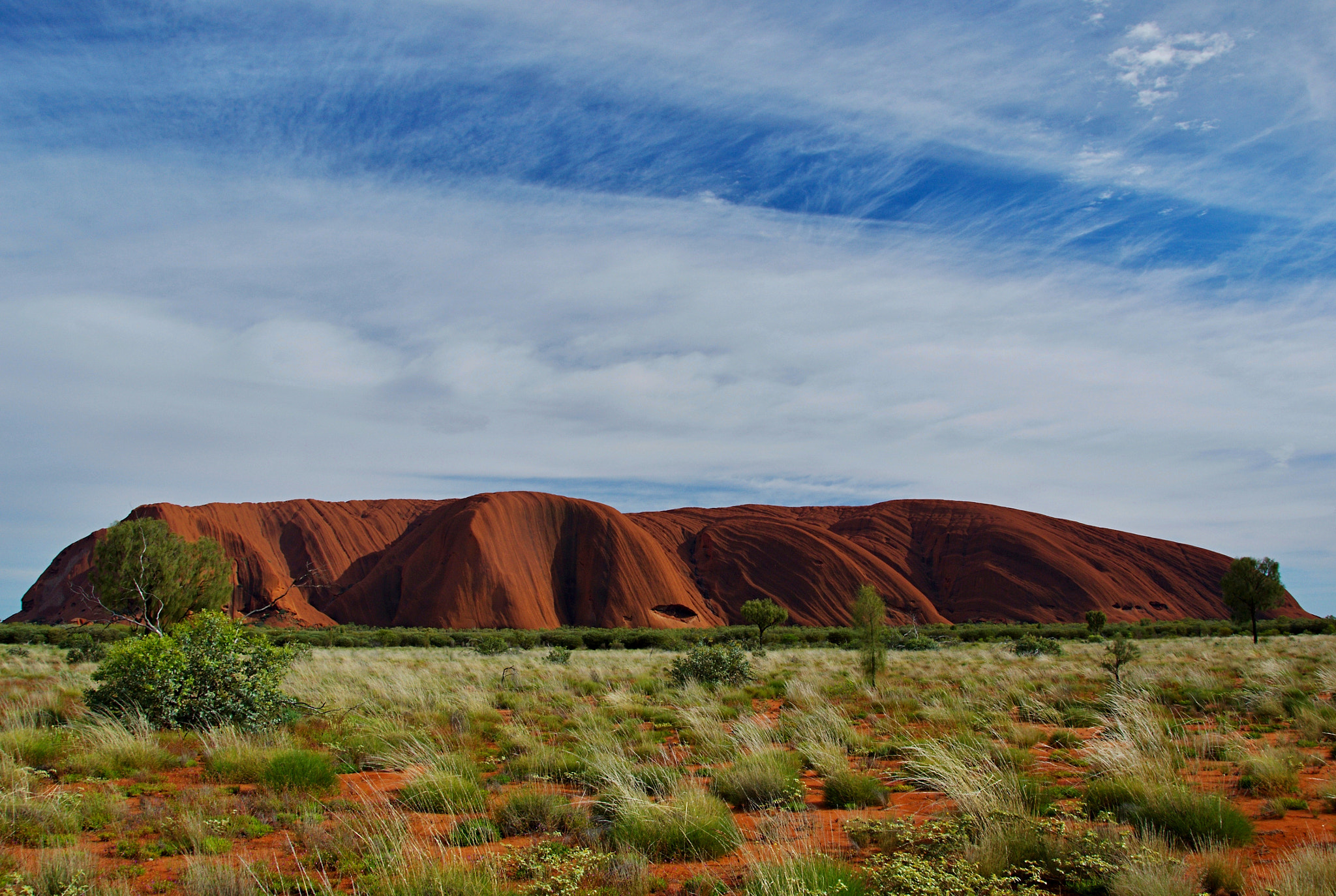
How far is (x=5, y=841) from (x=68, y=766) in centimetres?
246

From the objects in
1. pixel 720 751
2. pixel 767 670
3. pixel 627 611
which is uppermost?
pixel 720 751

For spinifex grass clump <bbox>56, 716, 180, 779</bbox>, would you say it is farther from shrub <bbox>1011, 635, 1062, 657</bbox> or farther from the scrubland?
shrub <bbox>1011, 635, 1062, 657</bbox>

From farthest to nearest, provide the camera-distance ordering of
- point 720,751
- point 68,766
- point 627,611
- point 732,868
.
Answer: point 627,611 < point 720,751 < point 68,766 < point 732,868

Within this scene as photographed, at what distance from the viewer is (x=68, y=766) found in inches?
271

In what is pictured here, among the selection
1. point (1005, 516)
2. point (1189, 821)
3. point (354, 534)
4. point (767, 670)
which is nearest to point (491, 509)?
point (354, 534)

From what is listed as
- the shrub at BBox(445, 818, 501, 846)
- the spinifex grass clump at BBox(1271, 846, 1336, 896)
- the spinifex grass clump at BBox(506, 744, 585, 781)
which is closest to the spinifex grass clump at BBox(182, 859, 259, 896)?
the shrub at BBox(445, 818, 501, 846)

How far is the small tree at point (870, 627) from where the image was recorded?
15.5m

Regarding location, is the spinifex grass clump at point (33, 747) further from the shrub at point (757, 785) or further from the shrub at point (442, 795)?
the shrub at point (757, 785)

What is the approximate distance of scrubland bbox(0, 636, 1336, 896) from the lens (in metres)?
4.22

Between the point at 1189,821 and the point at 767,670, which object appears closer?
the point at 1189,821

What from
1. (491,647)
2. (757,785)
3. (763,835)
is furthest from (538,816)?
(491,647)

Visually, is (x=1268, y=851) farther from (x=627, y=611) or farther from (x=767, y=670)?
(x=627, y=611)

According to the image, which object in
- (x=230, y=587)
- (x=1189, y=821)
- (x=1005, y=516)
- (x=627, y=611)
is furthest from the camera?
(x=1005, y=516)

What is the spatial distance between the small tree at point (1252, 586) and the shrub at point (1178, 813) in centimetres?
3635
